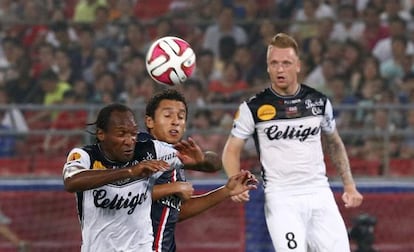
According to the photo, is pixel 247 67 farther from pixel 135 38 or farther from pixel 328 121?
pixel 328 121

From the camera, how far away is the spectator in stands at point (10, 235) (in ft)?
42.4

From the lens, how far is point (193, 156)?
7570 millimetres

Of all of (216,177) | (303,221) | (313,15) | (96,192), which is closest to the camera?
(96,192)

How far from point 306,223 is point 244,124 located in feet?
3.21

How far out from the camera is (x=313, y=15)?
53.8 ft

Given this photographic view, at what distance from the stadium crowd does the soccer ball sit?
3549 mm

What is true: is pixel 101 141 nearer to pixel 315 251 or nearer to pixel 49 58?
pixel 315 251

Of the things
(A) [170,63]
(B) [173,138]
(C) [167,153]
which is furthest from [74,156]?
(A) [170,63]

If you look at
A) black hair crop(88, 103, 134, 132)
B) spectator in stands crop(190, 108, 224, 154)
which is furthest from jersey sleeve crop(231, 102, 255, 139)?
spectator in stands crop(190, 108, 224, 154)

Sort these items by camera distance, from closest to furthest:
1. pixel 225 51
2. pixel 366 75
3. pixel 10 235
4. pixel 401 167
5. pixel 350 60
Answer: pixel 10 235
pixel 401 167
pixel 366 75
pixel 350 60
pixel 225 51

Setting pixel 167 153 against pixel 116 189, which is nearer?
pixel 116 189

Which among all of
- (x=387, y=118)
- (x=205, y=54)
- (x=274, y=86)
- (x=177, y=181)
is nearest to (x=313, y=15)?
(x=205, y=54)

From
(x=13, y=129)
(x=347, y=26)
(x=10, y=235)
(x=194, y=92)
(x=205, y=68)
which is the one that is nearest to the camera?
(x=10, y=235)

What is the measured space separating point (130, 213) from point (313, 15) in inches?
374
